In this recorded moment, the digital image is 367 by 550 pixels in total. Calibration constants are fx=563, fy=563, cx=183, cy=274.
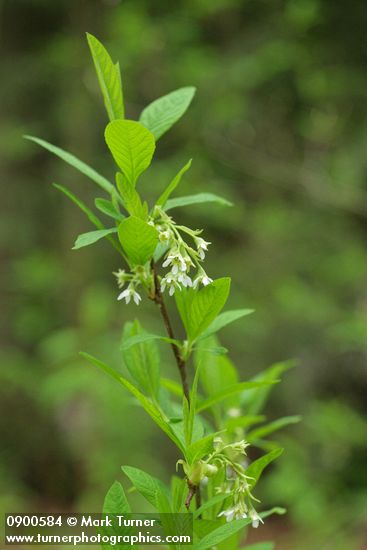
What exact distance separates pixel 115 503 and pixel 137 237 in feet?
1.11

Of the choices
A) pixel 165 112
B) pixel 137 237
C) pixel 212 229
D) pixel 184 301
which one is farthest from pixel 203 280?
pixel 212 229

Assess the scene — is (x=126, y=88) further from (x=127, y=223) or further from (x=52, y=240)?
(x=127, y=223)

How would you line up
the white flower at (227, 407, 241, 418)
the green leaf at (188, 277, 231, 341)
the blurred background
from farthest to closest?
the blurred background, the white flower at (227, 407, 241, 418), the green leaf at (188, 277, 231, 341)

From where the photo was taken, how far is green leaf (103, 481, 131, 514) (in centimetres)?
71

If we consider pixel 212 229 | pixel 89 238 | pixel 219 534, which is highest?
pixel 212 229

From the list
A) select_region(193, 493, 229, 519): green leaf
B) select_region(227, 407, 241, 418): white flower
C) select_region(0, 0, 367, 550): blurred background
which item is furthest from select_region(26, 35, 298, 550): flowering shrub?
select_region(0, 0, 367, 550): blurred background

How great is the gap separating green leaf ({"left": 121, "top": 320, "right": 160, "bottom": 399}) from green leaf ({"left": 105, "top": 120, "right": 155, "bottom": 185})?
0.24 m

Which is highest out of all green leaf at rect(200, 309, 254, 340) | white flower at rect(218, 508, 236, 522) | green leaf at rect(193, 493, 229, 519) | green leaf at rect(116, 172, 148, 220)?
green leaf at rect(116, 172, 148, 220)

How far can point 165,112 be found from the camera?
0.88m

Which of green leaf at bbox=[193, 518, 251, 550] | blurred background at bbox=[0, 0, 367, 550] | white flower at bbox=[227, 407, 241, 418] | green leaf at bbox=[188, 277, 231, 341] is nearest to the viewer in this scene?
green leaf at bbox=[193, 518, 251, 550]

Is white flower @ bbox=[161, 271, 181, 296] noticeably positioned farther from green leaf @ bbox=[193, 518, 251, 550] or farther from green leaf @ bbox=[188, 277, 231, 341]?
green leaf @ bbox=[193, 518, 251, 550]

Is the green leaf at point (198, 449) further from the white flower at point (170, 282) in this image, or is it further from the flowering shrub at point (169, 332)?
the white flower at point (170, 282)

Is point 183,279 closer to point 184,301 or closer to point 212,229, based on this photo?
point 184,301

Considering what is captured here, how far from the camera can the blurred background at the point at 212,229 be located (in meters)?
3.79
